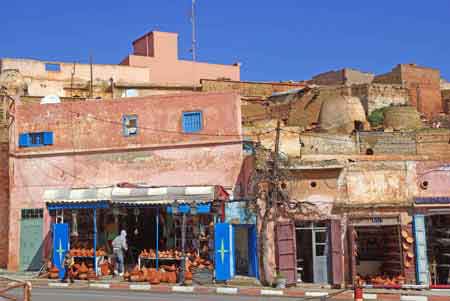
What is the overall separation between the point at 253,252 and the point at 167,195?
3.78 m

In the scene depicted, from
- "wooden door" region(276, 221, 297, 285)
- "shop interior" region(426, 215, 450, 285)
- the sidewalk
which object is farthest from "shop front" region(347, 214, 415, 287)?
"wooden door" region(276, 221, 297, 285)

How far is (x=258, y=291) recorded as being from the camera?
20109 millimetres

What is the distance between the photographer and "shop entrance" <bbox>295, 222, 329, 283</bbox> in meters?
22.7

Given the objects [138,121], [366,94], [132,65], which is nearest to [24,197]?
[138,121]

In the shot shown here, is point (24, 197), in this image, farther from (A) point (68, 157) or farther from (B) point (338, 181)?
(B) point (338, 181)

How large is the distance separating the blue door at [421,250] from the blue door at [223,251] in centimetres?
655

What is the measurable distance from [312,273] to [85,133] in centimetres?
1082

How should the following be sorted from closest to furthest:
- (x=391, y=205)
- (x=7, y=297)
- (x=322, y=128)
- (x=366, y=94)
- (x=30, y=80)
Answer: (x=7, y=297), (x=391, y=205), (x=322, y=128), (x=30, y=80), (x=366, y=94)

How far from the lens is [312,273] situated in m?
23.7

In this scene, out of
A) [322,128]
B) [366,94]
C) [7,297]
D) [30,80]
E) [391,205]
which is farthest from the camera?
[366,94]

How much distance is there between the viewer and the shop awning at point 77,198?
23359 mm

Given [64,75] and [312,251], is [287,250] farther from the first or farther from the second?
[64,75]

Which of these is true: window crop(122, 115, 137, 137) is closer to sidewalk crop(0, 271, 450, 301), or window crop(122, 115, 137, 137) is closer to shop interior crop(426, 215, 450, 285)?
sidewalk crop(0, 271, 450, 301)

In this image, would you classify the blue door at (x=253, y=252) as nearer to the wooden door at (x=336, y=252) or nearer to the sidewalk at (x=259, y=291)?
the sidewalk at (x=259, y=291)
